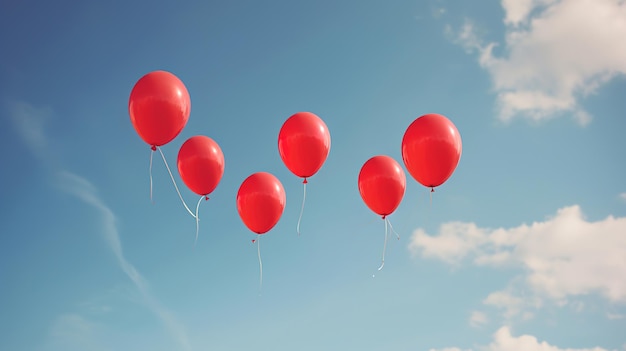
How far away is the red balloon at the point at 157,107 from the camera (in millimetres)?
8453

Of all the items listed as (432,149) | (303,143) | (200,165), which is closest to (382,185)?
(432,149)

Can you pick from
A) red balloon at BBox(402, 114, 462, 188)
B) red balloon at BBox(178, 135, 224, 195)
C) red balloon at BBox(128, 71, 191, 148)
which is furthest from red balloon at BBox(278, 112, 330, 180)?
red balloon at BBox(128, 71, 191, 148)

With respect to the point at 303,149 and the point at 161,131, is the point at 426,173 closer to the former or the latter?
the point at 303,149

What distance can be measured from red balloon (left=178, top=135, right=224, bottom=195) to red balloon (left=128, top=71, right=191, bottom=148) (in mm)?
1235

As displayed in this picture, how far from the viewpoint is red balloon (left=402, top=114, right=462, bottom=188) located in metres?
9.08

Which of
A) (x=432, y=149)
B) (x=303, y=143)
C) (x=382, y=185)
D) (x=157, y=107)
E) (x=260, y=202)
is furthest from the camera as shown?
(x=260, y=202)

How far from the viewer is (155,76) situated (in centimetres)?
866

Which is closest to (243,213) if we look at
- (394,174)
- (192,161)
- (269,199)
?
(269,199)

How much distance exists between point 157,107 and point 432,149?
4.39 m

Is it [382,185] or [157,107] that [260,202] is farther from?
[157,107]

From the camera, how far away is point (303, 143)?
9391mm

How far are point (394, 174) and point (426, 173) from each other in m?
0.92

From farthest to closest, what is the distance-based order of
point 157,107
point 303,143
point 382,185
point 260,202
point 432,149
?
point 260,202 < point 382,185 < point 303,143 < point 432,149 < point 157,107

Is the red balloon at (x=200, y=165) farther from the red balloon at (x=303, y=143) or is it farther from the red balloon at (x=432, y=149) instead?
the red balloon at (x=432, y=149)
